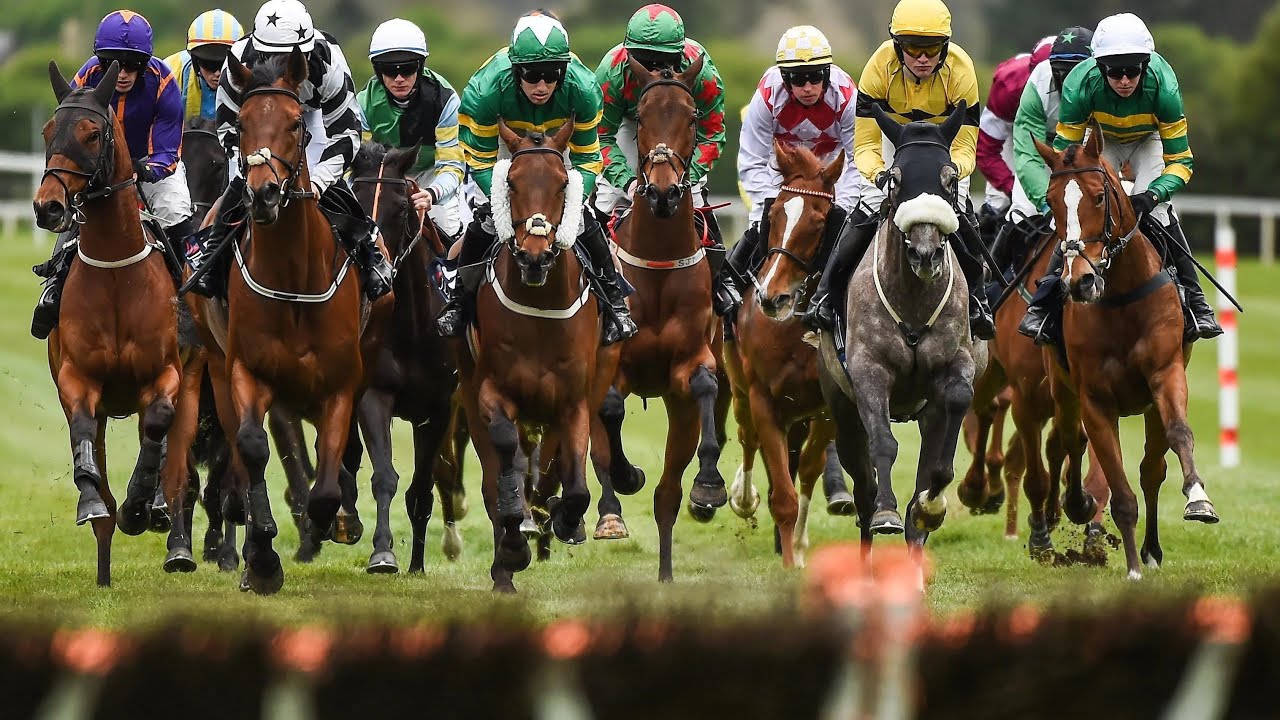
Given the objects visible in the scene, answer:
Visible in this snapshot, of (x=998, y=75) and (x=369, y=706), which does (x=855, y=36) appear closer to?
(x=998, y=75)

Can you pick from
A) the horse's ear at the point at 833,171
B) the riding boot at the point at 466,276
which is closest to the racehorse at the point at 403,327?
the riding boot at the point at 466,276

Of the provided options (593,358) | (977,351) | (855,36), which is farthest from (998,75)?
(855,36)

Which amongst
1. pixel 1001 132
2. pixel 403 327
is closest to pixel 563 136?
Result: pixel 403 327

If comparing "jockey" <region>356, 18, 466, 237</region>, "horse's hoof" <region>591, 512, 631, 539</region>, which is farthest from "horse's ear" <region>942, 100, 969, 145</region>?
"jockey" <region>356, 18, 466, 237</region>

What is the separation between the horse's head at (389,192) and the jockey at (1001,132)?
3.91 metres

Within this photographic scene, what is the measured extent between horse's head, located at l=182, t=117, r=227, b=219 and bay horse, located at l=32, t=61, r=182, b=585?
71.4 inches

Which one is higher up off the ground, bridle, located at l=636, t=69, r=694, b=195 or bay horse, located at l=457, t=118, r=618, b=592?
bridle, located at l=636, t=69, r=694, b=195

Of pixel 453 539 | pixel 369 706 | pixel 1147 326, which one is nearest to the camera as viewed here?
pixel 369 706

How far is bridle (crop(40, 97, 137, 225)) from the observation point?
8938 mm

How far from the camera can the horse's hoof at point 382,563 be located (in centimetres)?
970

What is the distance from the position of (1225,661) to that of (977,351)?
5.22m

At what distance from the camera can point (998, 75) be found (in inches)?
498

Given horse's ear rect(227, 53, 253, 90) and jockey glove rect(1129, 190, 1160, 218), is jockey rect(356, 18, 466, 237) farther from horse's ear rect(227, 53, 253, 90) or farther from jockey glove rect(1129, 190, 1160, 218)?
jockey glove rect(1129, 190, 1160, 218)

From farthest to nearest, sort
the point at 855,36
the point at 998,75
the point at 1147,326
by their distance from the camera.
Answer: the point at 855,36, the point at 998,75, the point at 1147,326
